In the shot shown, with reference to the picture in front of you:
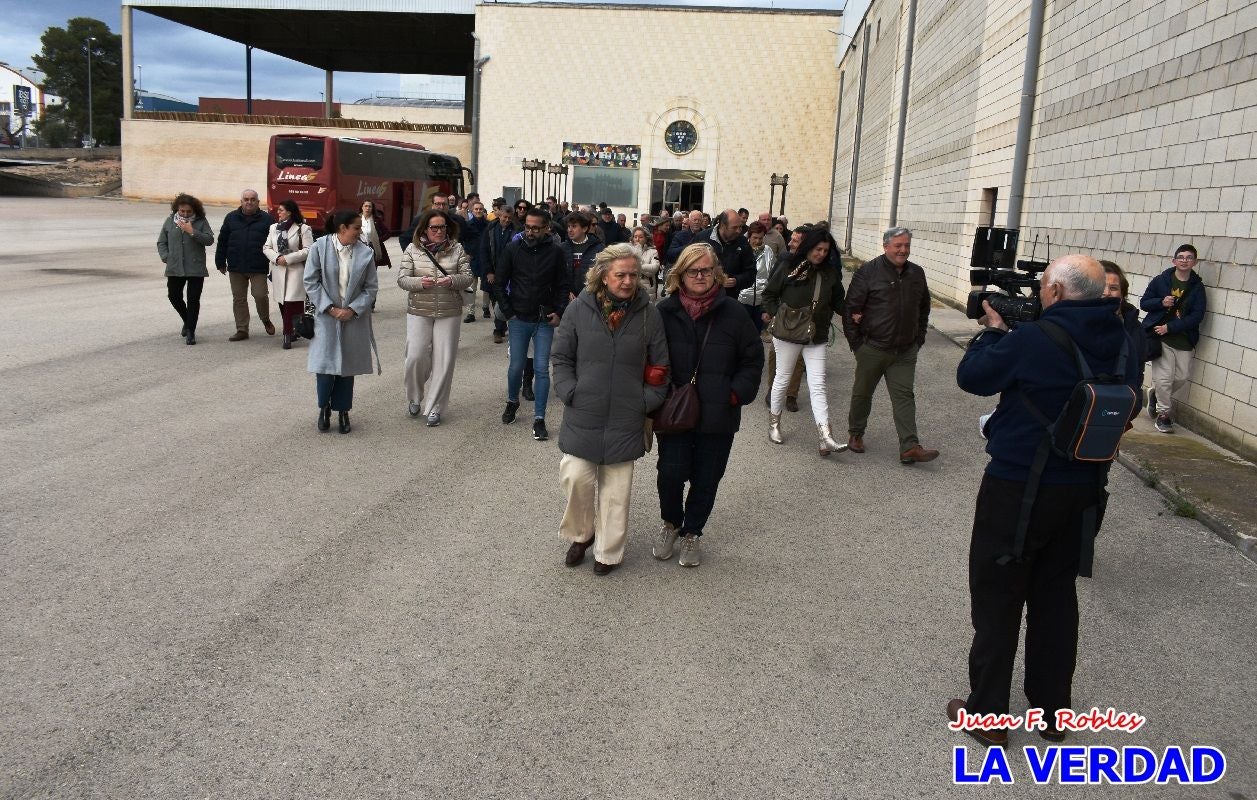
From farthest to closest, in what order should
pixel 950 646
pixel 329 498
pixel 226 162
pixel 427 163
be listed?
pixel 226 162 < pixel 427 163 < pixel 329 498 < pixel 950 646

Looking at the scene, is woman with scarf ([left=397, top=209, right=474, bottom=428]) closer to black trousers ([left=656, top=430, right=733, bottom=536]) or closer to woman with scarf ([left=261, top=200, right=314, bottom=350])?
black trousers ([left=656, top=430, right=733, bottom=536])

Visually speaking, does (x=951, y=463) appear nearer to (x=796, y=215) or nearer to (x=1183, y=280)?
Result: (x=1183, y=280)

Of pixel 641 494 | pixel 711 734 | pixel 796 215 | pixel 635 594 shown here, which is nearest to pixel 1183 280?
pixel 641 494

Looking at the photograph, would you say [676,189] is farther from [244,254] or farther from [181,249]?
[181,249]

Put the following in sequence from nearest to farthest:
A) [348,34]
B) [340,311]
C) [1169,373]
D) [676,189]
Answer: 1. [340,311]
2. [1169,373]
3. [676,189]
4. [348,34]

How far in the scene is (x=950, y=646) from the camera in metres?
4.72

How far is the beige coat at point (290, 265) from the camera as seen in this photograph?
12.1 metres

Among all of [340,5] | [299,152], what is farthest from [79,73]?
[299,152]

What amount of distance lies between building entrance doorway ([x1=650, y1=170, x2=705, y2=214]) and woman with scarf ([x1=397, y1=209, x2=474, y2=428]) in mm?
40513

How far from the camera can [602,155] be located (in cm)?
4822

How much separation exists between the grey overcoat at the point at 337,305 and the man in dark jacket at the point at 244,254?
4615 millimetres

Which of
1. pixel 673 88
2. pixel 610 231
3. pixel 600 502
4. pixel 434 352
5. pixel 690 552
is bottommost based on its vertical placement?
pixel 690 552

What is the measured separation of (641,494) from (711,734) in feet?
10.6

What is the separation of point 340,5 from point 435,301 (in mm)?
46914
